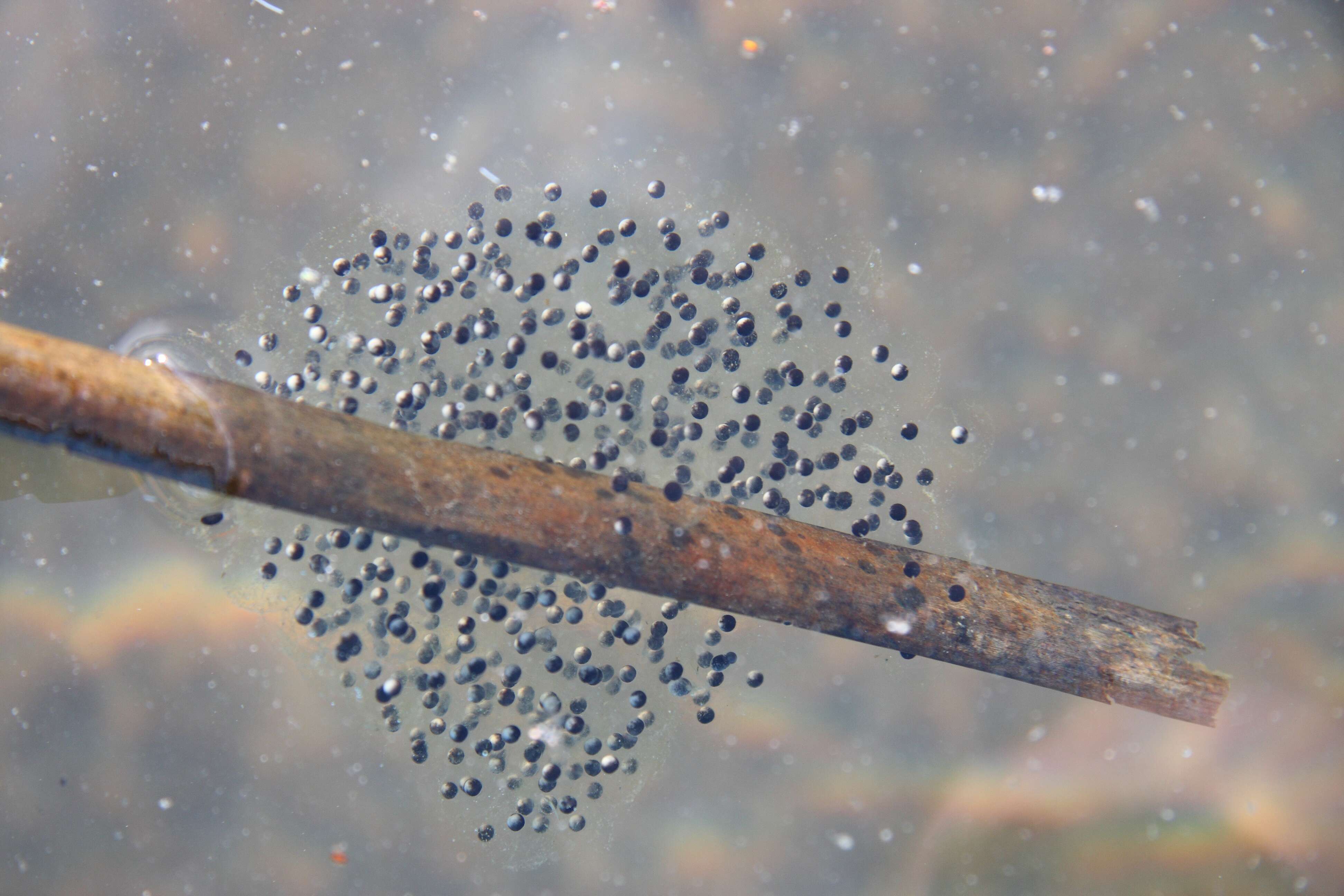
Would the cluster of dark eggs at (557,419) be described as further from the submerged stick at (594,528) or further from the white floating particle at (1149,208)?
the white floating particle at (1149,208)

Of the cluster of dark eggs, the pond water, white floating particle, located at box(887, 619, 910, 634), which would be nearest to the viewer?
white floating particle, located at box(887, 619, 910, 634)

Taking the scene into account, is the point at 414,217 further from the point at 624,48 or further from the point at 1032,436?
the point at 1032,436

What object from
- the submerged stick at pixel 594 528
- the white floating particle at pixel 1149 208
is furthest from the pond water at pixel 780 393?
the submerged stick at pixel 594 528

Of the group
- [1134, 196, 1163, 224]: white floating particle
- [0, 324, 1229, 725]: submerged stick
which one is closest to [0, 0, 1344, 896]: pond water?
[1134, 196, 1163, 224]: white floating particle

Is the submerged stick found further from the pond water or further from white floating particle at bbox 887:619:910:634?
the pond water

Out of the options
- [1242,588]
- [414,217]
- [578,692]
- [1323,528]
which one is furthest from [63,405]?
[1323,528]

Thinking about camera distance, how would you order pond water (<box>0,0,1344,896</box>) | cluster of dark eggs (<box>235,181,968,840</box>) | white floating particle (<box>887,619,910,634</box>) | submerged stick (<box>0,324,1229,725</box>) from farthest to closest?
pond water (<box>0,0,1344,896</box>) < cluster of dark eggs (<box>235,181,968,840</box>) < white floating particle (<box>887,619,910,634</box>) < submerged stick (<box>0,324,1229,725</box>)
